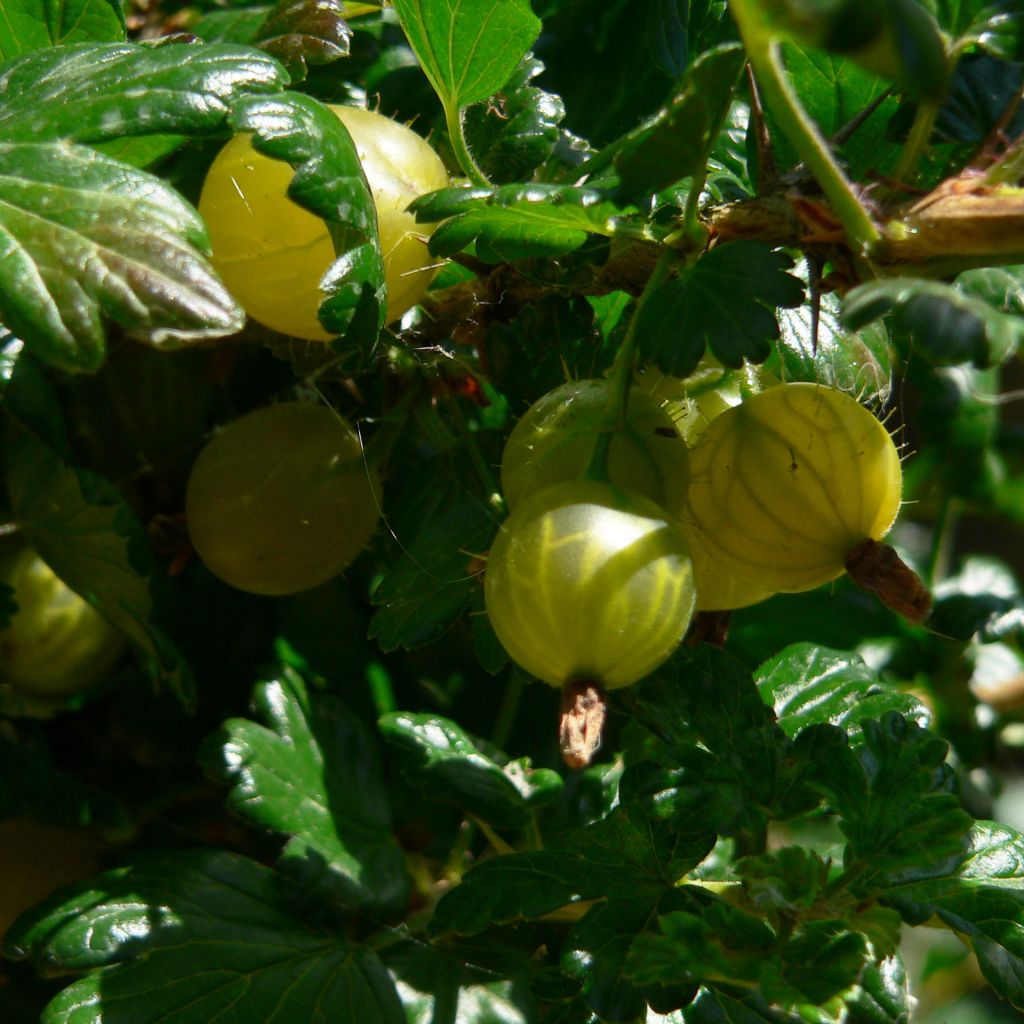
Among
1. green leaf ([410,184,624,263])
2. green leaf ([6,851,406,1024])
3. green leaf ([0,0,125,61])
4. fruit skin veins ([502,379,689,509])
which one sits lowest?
green leaf ([6,851,406,1024])

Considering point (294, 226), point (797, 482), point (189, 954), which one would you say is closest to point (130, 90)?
point (294, 226)

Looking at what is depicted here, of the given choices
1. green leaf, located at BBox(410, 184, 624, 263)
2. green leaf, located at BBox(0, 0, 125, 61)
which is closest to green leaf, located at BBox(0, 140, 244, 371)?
green leaf, located at BBox(410, 184, 624, 263)

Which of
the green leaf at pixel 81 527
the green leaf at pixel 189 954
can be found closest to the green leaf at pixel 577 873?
the green leaf at pixel 189 954

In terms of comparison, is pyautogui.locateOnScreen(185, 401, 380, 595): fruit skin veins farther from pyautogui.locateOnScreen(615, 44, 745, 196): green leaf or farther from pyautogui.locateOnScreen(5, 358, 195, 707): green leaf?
pyautogui.locateOnScreen(615, 44, 745, 196): green leaf

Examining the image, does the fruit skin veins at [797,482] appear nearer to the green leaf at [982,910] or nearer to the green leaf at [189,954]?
the green leaf at [982,910]

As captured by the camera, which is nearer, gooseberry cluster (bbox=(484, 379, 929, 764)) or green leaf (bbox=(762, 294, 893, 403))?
gooseberry cluster (bbox=(484, 379, 929, 764))

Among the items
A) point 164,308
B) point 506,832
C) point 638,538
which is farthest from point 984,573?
point 164,308

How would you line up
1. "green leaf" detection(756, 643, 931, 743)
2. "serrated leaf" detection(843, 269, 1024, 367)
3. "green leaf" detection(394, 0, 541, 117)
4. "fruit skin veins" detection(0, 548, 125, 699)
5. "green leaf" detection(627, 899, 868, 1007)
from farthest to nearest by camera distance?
1. "fruit skin veins" detection(0, 548, 125, 699)
2. "green leaf" detection(756, 643, 931, 743)
3. "green leaf" detection(394, 0, 541, 117)
4. "green leaf" detection(627, 899, 868, 1007)
5. "serrated leaf" detection(843, 269, 1024, 367)
